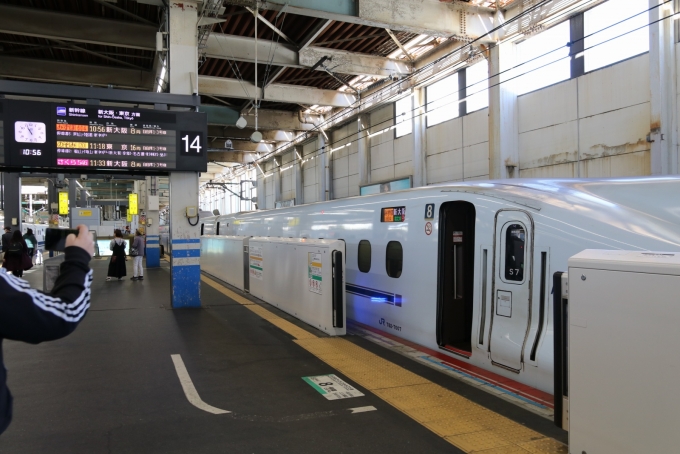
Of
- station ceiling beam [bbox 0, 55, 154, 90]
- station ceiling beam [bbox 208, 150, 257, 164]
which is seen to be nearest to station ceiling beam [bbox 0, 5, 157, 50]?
station ceiling beam [bbox 0, 55, 154, 90]

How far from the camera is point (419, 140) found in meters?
17.6

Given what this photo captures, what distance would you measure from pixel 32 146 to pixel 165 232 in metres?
27.5

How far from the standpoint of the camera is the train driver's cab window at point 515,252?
533 cm

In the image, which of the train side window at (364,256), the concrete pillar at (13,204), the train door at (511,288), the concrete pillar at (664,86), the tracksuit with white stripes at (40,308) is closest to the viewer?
the tracksuit with white stripes at (40,308)

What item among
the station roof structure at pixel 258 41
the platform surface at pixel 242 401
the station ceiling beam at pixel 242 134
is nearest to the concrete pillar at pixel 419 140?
the station roof structure at pixel 258 41

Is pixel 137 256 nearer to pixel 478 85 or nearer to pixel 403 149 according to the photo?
pixel 403 149

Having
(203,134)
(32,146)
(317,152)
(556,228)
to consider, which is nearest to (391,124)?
(317,152)

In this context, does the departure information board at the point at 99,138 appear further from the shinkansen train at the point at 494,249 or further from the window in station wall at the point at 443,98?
the window in station wall at the point at 443,98

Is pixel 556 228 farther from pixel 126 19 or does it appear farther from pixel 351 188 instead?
pixel 351 188

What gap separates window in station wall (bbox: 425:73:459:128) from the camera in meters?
16.2

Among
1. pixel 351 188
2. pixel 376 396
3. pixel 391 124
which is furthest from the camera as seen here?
pixel 351 188

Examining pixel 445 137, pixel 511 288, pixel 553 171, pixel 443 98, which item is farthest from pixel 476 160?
pixel 511 288

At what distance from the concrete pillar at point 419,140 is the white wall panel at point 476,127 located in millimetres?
2145

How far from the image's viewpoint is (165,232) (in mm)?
35562
